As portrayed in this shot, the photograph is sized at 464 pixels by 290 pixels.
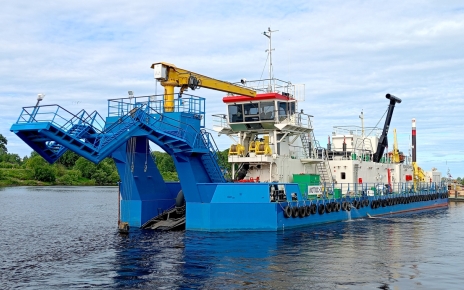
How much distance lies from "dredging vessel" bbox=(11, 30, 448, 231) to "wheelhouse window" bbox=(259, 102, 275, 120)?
51 mm

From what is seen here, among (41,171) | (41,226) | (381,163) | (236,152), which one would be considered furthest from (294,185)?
(41,171)

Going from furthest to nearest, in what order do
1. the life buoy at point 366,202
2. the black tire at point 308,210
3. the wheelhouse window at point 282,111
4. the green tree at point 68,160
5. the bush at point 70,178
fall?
the green tree at point 68,160, the bush at point 70,178, the life buoy at point 366,202, the wheelhouse window at point 282,111, the black tire at point 308,210

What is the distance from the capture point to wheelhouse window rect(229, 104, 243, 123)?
27906 mm

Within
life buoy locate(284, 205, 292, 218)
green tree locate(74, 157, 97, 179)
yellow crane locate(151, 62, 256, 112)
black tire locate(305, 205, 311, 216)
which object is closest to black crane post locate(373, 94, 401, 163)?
black tire locate(305, 205, 311, 216)

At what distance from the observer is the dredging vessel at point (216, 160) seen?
19.5 m

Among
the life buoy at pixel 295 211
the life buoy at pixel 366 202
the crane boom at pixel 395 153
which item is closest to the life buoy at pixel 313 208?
the life buoy at pixel 295 211

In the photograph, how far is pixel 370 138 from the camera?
125 ft

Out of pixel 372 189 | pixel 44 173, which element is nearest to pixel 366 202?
pixel 372 189

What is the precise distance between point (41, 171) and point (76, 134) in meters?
76.2

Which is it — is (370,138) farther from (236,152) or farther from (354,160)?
(236,152)

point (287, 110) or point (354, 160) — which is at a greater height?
point (287, 110)

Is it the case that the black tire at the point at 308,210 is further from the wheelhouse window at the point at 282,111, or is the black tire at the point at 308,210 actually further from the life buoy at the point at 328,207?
the wheelhouse window at the point at 282,111

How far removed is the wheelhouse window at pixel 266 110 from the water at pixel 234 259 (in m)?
Answer: 6.24

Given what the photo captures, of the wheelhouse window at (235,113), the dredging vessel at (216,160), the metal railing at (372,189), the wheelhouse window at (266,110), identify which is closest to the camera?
the dredging vessel at (216,160)
